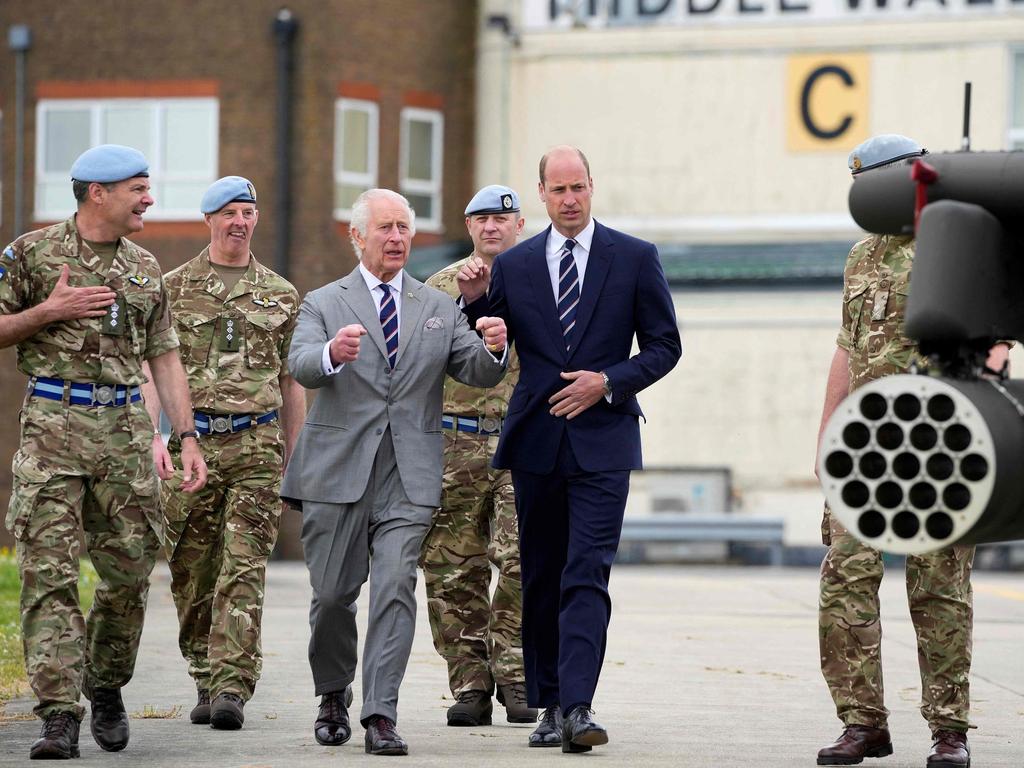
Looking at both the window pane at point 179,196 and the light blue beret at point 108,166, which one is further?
the window pane at point 179,196

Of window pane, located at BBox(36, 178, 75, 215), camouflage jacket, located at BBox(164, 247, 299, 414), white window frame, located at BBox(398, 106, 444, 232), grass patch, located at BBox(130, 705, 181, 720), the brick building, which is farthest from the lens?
white window frame, located at BBox(398, 106, 444, 232)

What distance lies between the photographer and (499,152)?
100ft

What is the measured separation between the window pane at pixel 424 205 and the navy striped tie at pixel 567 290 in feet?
73.3

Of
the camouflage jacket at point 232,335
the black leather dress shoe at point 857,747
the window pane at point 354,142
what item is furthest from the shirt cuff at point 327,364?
the window pane at point 354,142

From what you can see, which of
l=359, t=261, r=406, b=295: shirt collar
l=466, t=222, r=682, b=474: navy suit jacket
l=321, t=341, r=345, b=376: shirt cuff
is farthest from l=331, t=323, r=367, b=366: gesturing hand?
l=466, t=222, r=682, b=474: navy suit jacket

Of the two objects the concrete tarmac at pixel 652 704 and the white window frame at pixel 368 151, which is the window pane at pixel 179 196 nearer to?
the white window frame at pixel 368 151

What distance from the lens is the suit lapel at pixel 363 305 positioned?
825cm

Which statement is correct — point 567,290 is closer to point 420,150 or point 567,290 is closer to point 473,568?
point 473,568

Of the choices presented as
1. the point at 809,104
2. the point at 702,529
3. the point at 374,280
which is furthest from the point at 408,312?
the point at 809,104

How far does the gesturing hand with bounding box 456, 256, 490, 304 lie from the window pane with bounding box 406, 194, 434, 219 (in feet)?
72.4

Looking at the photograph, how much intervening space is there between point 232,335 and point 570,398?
2.10m

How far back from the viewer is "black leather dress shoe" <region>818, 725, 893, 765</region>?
25.2ft

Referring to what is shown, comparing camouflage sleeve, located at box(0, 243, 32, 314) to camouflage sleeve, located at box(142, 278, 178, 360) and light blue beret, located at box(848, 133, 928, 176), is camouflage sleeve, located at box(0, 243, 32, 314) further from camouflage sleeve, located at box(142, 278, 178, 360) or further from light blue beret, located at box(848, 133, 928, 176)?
light blue beret, located at box(848, 133, 928, 176)

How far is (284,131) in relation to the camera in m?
28.9
